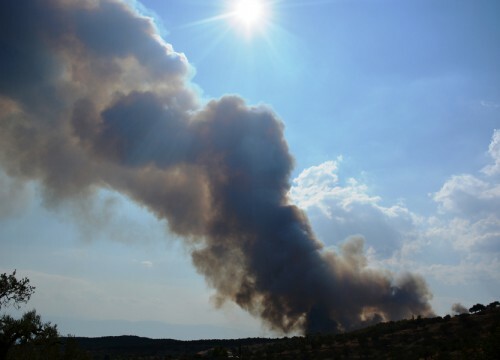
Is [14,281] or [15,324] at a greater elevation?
[14,281]

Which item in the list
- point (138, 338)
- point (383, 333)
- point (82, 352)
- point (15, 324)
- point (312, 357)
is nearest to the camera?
point (15, 324)

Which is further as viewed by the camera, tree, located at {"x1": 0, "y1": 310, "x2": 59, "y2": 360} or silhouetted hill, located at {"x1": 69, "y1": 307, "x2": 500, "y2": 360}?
silhouetted hill, located at {"x1": 69, "y1": 307, "x2": 500, "y2": 360}

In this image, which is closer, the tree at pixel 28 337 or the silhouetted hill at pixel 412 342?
the tree at pixel 28 337

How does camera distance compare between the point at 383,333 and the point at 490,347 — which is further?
the point at 383,333

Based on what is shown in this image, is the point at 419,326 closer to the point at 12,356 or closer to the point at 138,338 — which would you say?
the point at 12,356

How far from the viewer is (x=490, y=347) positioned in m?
29.6

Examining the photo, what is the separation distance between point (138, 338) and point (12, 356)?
121 m

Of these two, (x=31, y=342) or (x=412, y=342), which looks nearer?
(x=31, y=342)

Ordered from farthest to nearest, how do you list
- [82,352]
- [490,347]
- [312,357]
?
[312,357]
[82,352]
[490,347]

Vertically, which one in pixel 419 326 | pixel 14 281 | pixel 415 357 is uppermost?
pixel 14 281

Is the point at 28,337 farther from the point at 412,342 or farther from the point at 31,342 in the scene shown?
the point at 412,342

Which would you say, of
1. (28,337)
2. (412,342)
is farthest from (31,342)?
(412,342)

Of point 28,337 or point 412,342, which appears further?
point 412,342

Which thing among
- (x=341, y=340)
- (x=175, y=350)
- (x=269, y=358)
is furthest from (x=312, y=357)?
(x=175, y=350)
